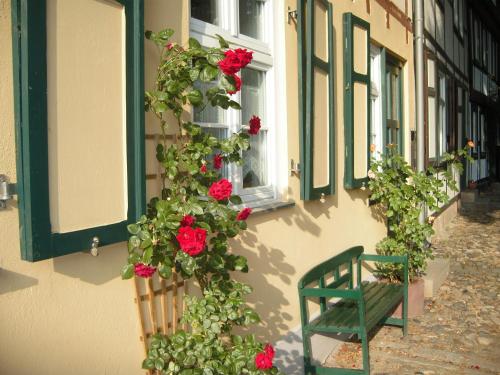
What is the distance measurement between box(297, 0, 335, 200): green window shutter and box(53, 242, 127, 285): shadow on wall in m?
1.75

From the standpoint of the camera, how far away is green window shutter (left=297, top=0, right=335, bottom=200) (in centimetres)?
375

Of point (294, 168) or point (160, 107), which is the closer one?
point (160, 107)

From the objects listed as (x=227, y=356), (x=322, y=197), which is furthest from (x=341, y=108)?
(x=227, y=356)

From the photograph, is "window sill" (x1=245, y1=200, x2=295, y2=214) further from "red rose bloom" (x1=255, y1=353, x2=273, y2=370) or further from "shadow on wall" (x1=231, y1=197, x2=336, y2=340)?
"red rose bloom" (x1=255, y1=353, x2=273, y2=370)

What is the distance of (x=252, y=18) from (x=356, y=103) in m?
1.71

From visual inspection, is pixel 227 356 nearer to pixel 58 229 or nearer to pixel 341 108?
pixel 58 229

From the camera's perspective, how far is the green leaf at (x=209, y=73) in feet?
7.42

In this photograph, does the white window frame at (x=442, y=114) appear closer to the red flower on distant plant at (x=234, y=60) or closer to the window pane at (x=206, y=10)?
the window pane at (x=206, y=10)

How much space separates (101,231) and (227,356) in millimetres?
729

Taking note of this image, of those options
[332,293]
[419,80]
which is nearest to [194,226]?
[332,293]

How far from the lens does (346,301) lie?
4148 millimetres

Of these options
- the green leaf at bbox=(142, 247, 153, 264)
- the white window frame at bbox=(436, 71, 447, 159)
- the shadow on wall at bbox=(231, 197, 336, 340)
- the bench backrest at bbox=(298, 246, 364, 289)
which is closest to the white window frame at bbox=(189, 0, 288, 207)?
the shadow on wall at bbox=(231, 197, 336, 340)

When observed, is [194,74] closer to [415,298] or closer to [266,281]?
[266,281]

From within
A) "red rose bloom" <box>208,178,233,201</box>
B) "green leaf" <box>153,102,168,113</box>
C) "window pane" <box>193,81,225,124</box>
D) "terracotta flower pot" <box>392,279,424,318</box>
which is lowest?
"terracotta flower pot" <box>392,279,424,318</box>
